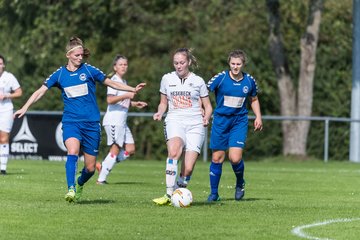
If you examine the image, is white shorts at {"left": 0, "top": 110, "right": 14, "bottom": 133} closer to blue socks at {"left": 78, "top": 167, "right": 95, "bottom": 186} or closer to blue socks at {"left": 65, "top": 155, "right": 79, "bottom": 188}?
blue socks at {"left": 78, "top": 167, "right": 95, "bottom": 186}

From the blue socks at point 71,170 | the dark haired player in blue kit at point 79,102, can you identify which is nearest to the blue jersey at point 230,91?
the dark haired player in blue kit at point 79,102

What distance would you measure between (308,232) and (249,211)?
2.34 m

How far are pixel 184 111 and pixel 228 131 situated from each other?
0.99 metres

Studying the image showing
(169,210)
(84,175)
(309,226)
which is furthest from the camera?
(84,175)

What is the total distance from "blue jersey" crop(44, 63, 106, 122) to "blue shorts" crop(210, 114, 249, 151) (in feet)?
5.89

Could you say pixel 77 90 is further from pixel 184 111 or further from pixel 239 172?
pixel 239 172

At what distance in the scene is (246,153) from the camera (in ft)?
114

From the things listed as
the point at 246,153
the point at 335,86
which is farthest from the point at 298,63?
the point at 246,153

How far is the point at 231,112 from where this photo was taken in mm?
16047

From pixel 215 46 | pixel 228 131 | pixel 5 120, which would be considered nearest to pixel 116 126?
pixel 5 120

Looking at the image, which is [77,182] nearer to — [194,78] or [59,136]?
[194,78]

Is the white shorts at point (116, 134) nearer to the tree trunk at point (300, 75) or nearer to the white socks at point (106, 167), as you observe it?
the white socks at point (106, 167)

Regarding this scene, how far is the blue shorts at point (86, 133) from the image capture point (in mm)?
15125

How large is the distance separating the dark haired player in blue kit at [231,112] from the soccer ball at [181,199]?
3.95 feet
